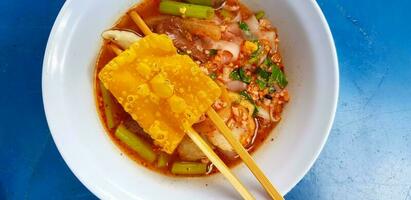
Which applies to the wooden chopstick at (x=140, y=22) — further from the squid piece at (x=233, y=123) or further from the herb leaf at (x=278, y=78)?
the herb leaf at (x=278, y=78)

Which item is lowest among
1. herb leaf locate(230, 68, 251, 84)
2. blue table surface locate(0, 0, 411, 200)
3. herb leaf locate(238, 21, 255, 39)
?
blue table surface locate(0, 0, 411, 200)

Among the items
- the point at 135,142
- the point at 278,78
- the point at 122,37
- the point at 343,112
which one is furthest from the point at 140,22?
the point at 343,112

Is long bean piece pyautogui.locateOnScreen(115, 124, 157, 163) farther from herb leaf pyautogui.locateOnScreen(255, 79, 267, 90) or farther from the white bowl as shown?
herb leaf pyautogui.locateOnScreen(255, 79, 267, 90)

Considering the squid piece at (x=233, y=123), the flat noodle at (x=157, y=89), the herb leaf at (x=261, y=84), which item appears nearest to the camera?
the flat noodle at (x=157, y=89)

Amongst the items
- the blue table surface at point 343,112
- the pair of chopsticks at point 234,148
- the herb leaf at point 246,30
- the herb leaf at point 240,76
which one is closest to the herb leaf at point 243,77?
the herb leaf at point 240,76

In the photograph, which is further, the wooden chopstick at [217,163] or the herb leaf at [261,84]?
the herb leaf at [261,84]

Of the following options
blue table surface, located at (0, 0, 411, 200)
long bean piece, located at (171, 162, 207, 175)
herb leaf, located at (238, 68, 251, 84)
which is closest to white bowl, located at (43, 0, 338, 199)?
long bean piece, located at (171, 162, 207, 175)

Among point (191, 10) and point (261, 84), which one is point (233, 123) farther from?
point (191, 10)
